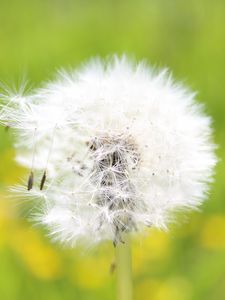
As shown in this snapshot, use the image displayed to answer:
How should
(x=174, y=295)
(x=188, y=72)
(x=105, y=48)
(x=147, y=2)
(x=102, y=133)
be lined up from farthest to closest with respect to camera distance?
(x=147, y=2) → (x=105, y=48) → (x=188, y=72) → (x=174, y=295) → (x=102, y=133)

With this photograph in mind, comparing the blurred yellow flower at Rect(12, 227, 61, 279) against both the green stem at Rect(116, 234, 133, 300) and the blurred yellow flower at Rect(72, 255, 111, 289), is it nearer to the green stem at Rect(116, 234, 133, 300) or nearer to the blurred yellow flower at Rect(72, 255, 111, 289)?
the blurred yellow flower at Rect(72, 255, 111, 289)

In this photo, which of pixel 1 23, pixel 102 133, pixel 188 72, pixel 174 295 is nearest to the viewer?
pixel 102 133

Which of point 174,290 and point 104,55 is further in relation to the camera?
point 104,55

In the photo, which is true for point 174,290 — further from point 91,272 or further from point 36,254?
point 36,254

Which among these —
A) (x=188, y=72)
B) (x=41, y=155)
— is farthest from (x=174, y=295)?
(x=188, y=72)

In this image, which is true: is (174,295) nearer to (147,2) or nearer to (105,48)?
(105,48)

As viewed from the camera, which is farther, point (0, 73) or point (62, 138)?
point (0, 73)

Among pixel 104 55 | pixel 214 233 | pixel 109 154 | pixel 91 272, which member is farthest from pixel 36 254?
pixel 104 55

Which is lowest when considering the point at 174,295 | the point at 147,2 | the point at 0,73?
the point at 174,295

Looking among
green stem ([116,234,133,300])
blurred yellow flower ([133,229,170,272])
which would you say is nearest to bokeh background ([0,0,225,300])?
blurred yellow flower ([133,229,170,272])
